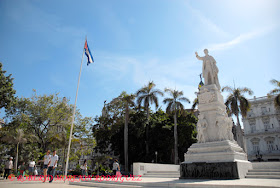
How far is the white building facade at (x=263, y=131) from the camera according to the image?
41575 mm

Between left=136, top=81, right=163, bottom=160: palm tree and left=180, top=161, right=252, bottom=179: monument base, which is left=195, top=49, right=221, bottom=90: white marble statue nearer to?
left=180, top=161, right=252, bottom=179: monument base

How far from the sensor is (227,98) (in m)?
27.5

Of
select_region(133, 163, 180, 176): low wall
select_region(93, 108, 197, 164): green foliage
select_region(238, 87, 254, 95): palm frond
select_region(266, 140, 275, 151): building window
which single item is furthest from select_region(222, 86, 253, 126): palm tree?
select_region(266, 140, 275, 151): building window

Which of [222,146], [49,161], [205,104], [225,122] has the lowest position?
[49,161]

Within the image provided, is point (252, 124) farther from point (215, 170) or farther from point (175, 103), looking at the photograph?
point (215, 170)

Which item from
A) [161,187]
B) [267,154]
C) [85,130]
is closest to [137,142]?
[85,130]

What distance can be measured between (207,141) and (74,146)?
2095 cm

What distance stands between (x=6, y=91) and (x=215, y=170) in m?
21.7

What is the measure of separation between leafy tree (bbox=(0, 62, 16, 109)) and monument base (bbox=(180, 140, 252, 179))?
20132 mm

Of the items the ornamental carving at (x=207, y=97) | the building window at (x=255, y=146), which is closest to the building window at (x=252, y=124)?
the building window at (x=255, y=146)

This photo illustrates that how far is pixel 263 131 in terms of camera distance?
43.8 m

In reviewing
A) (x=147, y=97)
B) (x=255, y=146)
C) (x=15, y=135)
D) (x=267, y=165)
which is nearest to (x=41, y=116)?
(x=15, y=135)

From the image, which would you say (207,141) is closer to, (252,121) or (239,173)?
(239,173)

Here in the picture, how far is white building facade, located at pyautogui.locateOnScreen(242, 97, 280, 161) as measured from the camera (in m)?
41.6
